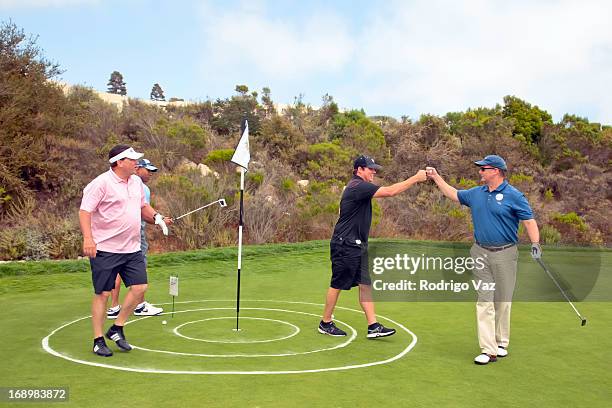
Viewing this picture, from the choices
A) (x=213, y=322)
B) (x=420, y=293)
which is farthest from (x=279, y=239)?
(x=213, y=322)

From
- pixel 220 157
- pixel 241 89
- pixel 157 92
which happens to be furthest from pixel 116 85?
pixel 220 157

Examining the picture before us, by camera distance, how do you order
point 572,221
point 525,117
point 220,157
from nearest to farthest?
1. point 572,221
2. point 220,157
3. point 525,117

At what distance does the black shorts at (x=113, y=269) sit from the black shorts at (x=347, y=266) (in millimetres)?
2236

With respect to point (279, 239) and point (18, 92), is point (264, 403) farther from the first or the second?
point (18, 92)

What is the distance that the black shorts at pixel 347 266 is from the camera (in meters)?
7.64

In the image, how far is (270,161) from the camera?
28.3 metres

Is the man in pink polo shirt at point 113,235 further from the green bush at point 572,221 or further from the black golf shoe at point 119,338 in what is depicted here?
the green bush at point 572,221

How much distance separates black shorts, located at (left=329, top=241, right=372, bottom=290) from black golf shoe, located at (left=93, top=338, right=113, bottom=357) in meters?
2.66

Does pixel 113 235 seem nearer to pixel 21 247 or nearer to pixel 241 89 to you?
pixel 21 247

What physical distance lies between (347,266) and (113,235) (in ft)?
8.85

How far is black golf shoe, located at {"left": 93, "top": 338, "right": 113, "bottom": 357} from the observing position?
21.1 feet

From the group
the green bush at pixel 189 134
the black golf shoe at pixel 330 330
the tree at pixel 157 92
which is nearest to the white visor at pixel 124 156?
the black golf shoe at pixel 330 330

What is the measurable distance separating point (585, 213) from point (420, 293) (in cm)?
1905

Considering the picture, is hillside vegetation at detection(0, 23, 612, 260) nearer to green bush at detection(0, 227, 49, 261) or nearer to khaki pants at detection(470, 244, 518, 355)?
green bush at detection(0, 227, 49, 261)
